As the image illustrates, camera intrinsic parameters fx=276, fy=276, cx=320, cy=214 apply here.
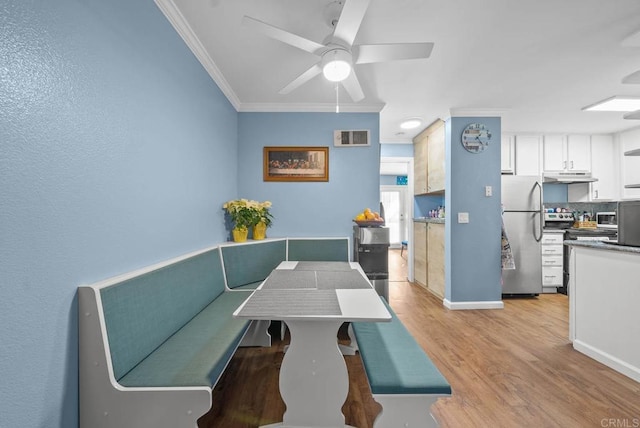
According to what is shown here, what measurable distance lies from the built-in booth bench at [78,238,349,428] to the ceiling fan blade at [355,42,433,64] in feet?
5.54

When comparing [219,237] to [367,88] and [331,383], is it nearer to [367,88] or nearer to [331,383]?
[331,383]

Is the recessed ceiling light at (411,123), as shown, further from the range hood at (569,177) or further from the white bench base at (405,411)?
the white bench base at (405,411)

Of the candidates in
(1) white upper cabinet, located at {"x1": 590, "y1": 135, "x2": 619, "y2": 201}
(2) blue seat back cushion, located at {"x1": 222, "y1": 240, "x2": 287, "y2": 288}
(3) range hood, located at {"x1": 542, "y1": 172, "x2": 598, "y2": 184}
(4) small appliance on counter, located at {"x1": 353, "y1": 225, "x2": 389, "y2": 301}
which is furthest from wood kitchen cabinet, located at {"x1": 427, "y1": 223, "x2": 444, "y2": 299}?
(1) white upper cabinet, located at {"x1": 590, "y1": 135, "x2": 619, "y2": 201}

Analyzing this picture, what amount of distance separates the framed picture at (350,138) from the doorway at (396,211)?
6144mm

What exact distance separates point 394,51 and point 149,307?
74.5 inches

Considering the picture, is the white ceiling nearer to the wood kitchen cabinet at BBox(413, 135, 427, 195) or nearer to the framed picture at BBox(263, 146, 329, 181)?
the framed picture at BBox(263, 146, 329, 181)

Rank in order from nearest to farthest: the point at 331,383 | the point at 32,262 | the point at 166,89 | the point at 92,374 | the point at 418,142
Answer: the point at 32,262 → the point at 92,374 → the point at 331,383 → the point at 166,89 → the point at 418,142

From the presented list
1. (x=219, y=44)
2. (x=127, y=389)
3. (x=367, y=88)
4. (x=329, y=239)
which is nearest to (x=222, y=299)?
(x=127, y=389)

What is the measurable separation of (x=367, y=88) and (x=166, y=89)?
1879 mm

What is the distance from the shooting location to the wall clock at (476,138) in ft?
11.3

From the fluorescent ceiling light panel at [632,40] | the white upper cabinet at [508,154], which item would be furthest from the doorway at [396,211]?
the fluorescent ceiling light panel at [632,40]

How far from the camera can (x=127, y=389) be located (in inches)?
Answer: 43.2

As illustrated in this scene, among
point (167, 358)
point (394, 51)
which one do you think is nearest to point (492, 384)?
point (167, 358)

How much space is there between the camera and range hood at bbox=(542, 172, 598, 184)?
428cm
